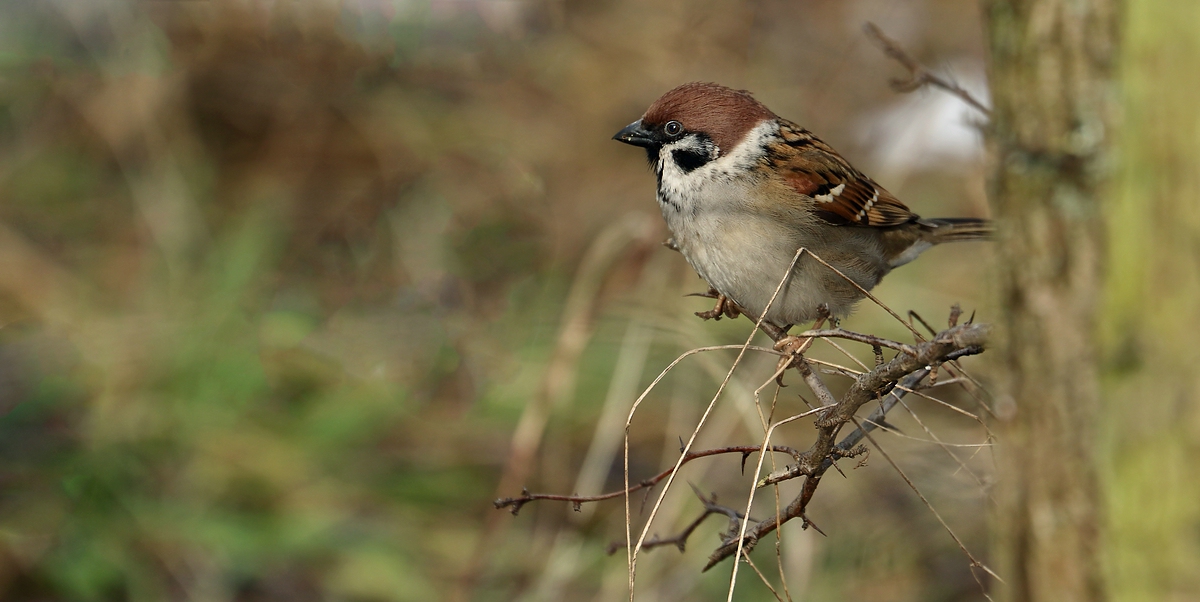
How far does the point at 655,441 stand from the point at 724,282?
6.76 feet

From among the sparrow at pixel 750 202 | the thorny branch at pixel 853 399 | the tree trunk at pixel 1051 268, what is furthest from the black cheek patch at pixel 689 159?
the tree trunk at pixel 1051 268

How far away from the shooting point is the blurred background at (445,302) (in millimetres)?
3004

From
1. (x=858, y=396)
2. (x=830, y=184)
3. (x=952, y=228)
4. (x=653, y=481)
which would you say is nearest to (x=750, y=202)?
(x=830, y=184)

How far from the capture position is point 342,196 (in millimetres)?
5707

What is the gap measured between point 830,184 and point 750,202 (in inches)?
11.2

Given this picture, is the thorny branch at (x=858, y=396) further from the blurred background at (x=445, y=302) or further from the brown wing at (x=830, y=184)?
the brown wing at (x=830, y=184)

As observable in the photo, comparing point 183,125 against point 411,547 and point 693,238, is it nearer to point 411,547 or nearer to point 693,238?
point 411,547

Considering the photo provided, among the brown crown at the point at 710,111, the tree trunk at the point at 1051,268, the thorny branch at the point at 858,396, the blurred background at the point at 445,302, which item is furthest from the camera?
the blurred background at the point at 445,302

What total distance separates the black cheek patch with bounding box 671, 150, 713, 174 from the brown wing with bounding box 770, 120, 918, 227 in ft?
0.65

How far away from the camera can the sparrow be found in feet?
7.89

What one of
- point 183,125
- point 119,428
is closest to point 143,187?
point 183,125

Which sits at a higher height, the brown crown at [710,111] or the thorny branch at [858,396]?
the brown crown at [710,111]

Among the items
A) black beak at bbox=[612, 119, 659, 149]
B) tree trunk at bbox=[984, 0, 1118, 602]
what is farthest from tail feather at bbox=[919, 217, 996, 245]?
tree trunk at bbox=[984, 0, 1118, 602]

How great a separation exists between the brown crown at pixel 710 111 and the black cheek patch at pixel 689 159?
51 mm
